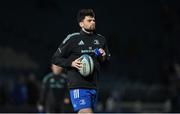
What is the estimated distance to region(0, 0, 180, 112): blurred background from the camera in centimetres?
2141

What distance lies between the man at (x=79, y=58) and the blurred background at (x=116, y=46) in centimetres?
1172

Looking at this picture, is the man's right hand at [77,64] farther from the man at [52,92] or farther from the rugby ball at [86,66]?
the man at [52,92]

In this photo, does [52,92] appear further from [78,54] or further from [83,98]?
[83,98]

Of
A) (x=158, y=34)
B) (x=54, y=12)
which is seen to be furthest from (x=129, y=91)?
(x=54, y=12)

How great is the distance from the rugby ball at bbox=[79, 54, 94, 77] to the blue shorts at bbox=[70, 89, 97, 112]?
25 centimetres

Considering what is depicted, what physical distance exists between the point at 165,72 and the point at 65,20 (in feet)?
13.3

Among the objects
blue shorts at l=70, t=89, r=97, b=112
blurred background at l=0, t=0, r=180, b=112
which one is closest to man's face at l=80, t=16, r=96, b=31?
blue shorts at l=70, t=89, r=97, b=112

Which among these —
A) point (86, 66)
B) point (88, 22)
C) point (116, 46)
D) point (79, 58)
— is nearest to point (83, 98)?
point (86, 66)

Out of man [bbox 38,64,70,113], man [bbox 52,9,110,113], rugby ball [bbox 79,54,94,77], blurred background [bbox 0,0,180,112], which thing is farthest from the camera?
blurred background [bbox 0,0,180,112]

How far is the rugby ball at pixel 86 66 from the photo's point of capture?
855 centimetres

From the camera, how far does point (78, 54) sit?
8.86 metres

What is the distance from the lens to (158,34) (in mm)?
22984

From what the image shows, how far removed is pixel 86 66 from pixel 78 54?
36cm

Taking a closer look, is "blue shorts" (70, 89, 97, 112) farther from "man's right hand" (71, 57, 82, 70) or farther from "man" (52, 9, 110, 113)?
"man's right hand" (71, 57, 82, 70)
